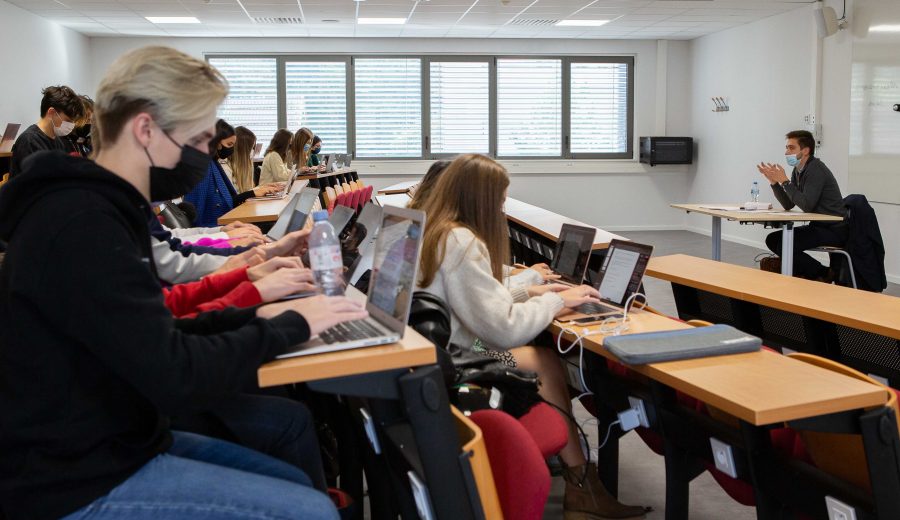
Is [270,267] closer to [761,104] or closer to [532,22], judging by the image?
[532,22]

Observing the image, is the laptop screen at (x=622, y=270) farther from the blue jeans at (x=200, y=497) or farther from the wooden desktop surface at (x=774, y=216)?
the wooden desktop surface at (x=774, y=216)

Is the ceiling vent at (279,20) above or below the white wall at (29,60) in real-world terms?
above

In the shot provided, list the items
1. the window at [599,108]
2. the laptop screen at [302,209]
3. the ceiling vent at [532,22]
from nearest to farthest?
1. the laptop screen at [302,209]
2. the ceiling vent at [532,22]
3. the window at [599,108]

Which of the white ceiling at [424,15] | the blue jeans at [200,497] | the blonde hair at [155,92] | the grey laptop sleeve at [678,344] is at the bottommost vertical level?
A: the blue jeans at [200,497]

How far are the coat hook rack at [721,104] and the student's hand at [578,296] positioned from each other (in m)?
8.97


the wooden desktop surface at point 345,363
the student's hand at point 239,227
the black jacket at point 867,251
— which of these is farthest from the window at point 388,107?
the wooden desktop surface at point 345,363

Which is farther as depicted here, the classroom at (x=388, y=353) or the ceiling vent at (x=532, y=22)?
the ceiling vent at (x=532, y=22)

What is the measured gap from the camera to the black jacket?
19.1 ft

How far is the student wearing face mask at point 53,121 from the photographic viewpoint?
16.1 feet

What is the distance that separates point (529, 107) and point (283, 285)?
1053cm

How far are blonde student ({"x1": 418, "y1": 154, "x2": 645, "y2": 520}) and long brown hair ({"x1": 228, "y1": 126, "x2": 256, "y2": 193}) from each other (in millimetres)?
4686

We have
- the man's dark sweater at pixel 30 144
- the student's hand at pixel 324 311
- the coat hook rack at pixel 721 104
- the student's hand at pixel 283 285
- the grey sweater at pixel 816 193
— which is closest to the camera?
the student's hand at pixel 324 311

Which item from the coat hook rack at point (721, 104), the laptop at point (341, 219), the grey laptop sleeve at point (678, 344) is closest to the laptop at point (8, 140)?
the laptop at point (341, 219)

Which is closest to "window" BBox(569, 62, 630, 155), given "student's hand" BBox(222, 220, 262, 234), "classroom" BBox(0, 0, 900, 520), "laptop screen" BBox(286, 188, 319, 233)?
"classroom" BBox(0, 0, 900, 520)
